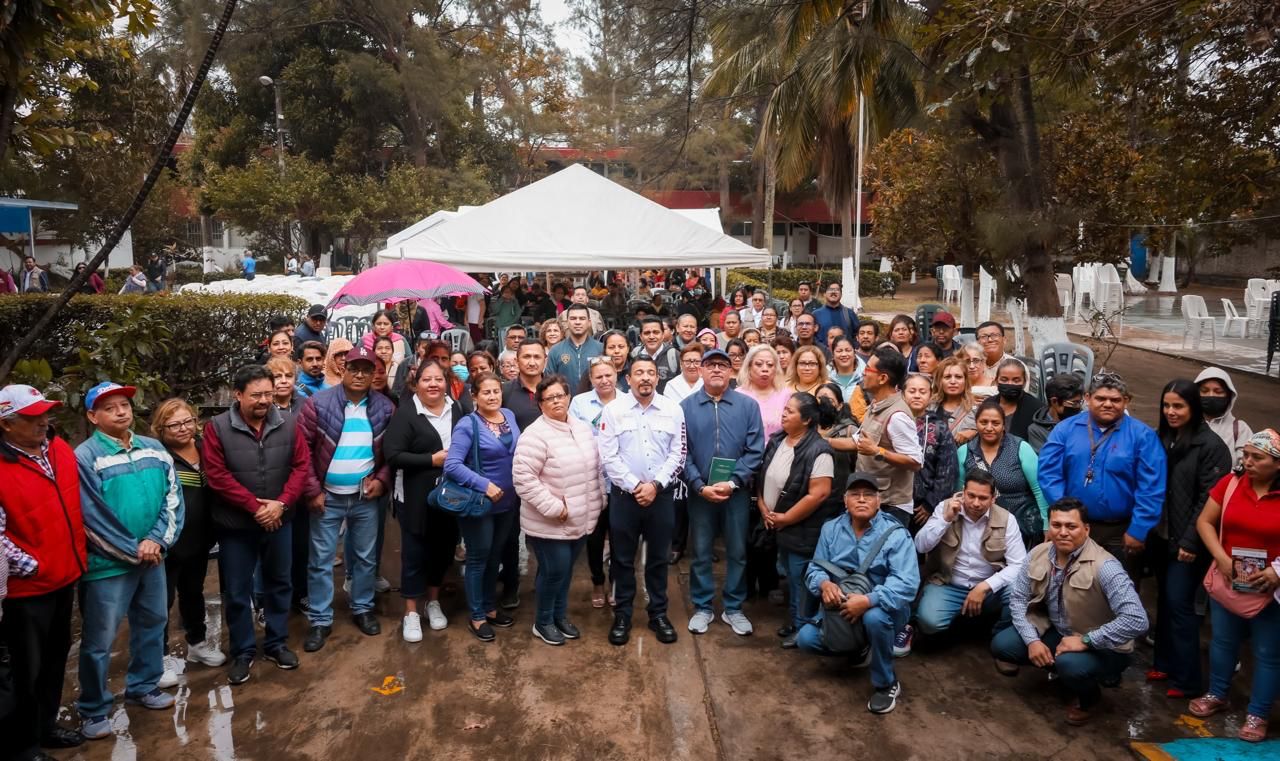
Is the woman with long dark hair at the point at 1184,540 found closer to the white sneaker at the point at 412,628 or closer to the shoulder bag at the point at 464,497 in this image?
the shoulder bag at the point at 464,497

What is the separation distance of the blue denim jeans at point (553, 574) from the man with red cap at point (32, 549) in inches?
87.6

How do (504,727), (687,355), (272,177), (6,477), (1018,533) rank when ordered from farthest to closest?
(272,177)
(687,355)
(1018,533)
(504,727)
(6,477)

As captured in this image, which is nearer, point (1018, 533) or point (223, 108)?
point (1018, 533)

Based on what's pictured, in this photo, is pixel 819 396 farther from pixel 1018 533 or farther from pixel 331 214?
pixel 331 214

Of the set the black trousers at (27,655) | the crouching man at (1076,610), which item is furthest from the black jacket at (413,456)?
the crouching man at (1076,610)

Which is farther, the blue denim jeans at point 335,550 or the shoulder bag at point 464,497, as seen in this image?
the blue denim jeans at point 335,550

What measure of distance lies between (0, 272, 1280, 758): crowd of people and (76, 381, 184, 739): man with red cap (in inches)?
0.5

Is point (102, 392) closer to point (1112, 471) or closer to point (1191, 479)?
point (1112, 471)

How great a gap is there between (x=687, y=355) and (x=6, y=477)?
4181 mm

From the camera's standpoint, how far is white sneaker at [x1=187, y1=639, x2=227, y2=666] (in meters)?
4.82

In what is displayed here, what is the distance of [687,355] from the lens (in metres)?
6.54

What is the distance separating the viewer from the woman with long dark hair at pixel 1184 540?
443cm

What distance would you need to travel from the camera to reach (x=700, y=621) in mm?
5320

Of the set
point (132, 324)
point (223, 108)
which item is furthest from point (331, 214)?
point (132, 324)
